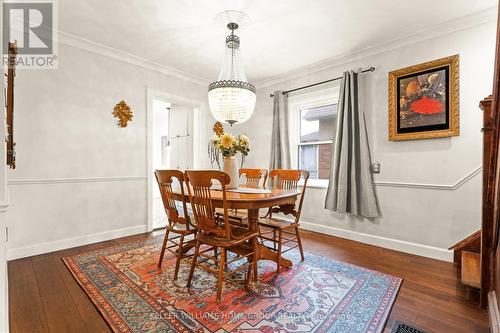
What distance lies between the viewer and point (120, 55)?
3.45 metres

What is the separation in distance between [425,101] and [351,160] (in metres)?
1.06

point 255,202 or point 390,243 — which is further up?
point 255,202

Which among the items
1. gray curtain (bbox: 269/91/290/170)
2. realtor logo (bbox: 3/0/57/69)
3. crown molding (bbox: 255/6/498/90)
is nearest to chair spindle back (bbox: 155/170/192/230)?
realtor logo (bbox: 3/0/57/69)

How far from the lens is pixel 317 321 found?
5.44 feet

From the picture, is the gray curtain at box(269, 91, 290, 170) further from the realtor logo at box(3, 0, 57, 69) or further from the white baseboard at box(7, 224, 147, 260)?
the realtor logo at box(3, 0, 57, 69)

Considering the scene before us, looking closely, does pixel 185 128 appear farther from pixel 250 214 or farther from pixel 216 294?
pixel 216 294

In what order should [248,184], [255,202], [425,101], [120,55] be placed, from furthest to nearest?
[120,55] → [248,184] → [425,101] → [255,202]

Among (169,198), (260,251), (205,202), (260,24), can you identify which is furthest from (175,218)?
(260,24)

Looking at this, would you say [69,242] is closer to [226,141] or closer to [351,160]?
[226,141]

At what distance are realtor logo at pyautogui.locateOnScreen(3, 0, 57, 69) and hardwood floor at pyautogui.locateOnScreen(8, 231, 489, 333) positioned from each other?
219 cm

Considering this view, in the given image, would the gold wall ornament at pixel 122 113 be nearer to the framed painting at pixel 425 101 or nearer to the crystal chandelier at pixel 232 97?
the crystal chandelier at pixel 232 97

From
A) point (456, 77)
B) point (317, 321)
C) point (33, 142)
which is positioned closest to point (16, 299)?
point (33, 142)

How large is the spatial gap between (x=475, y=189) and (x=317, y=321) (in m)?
2.22

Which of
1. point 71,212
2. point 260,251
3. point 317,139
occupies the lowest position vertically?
point 260,251
